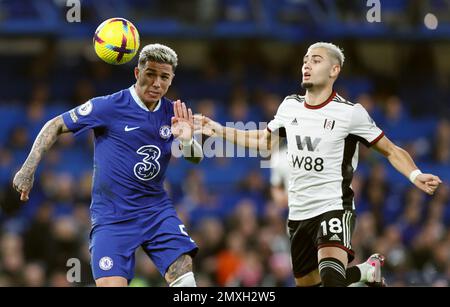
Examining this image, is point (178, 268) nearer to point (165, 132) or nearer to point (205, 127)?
point (165, 132)

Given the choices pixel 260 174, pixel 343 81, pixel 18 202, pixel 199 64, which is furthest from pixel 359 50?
pixel 18 202

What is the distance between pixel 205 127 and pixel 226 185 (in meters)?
8.09

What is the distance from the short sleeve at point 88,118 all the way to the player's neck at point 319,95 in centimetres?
179

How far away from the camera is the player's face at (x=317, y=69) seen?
8.16 meters

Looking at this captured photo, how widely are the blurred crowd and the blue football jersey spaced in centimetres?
472

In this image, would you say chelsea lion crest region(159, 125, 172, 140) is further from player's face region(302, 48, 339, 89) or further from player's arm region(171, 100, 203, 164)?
player's face region(302, 48, 339, 89)

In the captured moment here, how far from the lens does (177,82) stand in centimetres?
1852

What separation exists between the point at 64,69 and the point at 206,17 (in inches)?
117

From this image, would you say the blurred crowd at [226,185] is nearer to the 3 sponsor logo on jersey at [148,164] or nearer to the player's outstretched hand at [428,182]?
the player's outstretched hand at [428,182]

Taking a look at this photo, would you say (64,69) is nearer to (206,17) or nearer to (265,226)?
(206,17)

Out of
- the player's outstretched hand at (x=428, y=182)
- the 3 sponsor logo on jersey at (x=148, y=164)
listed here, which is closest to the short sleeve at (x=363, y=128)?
the player's outstretched hand at (x=428, y=182)

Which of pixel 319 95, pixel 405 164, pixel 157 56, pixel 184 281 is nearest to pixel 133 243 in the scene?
pixel 184 281

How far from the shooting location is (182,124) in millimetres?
7848

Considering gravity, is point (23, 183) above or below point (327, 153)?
below
